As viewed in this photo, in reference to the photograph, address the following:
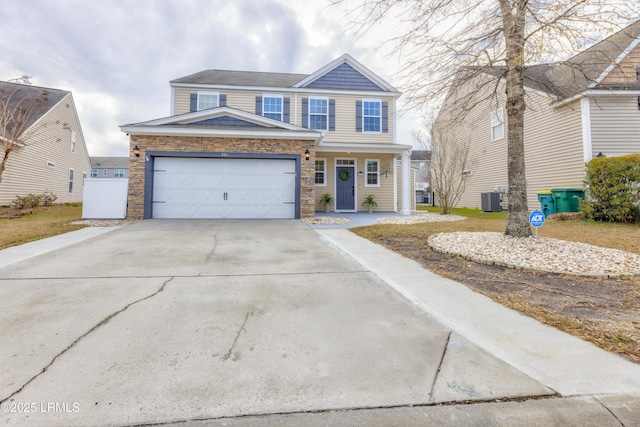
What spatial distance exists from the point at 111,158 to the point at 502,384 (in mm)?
60422

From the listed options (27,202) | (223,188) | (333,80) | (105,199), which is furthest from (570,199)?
(27,202)

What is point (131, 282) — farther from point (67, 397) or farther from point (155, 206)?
point (155, 206)

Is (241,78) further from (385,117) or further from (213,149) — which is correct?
(385,117)

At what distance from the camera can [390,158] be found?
13.7 meters

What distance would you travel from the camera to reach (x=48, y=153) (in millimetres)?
16016

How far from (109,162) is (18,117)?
40.3 metres

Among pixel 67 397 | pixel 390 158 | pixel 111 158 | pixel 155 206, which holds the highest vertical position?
pixel 111 158

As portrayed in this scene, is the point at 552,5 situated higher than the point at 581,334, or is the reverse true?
the point at 552,5

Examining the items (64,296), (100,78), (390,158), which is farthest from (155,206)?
(390,158)

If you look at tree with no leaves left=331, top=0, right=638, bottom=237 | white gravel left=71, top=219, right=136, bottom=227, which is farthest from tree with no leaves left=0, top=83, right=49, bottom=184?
tree with no leaves left=331, top=0, right=638, bottom=237

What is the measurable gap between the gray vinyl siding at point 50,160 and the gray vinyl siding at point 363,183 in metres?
14.4

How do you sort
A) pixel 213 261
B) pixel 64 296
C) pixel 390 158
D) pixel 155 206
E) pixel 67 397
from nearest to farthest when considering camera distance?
pixel 67 397 → pixel 64 296 → pixel 213 261 → pixel 155 206 → pixel 390 158

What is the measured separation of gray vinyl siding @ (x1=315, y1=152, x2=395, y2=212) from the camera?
13344mm

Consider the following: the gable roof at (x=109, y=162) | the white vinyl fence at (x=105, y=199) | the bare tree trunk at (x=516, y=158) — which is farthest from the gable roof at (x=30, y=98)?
the gable roof at (x=109, y=162)
